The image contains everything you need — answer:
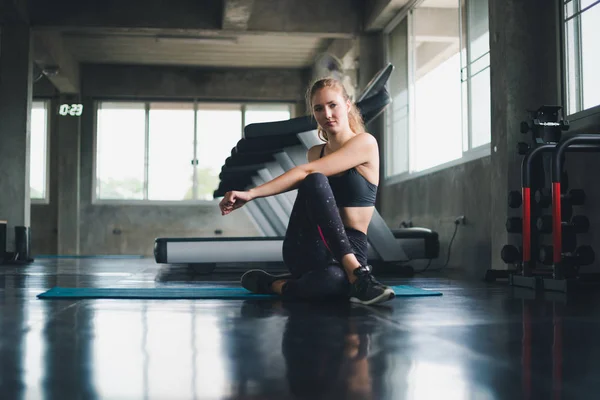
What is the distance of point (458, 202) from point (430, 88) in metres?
1.63

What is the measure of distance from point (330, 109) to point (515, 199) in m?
1.70

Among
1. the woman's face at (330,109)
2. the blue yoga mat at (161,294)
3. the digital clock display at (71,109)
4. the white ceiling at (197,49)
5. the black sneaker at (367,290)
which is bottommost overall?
the blue yoga mat at (161,294)

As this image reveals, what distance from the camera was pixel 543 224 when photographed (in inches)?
142

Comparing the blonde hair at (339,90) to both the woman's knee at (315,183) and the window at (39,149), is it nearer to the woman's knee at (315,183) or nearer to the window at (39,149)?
the woman's knee at (315,183)

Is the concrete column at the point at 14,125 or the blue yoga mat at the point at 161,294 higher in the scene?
the concrete column at the point at 14,125

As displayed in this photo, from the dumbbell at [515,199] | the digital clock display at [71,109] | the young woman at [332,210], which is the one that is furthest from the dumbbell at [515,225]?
the digital clock display at [71,109]

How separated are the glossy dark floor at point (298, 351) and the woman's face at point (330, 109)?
2.46 feet

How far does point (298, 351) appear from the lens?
1527mm

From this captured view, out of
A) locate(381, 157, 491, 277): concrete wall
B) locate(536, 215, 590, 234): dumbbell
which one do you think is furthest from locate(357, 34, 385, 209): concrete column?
locate(536, 215, 590, 234): dumbbell

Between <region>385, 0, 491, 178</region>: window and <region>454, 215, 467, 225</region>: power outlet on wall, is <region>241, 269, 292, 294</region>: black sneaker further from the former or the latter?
<region>454, 215, 467, 225</region>: power outlet on wall

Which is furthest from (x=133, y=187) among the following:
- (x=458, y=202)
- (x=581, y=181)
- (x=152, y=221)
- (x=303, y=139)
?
(x=581, y=181)

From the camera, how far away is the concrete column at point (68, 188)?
37.4ft

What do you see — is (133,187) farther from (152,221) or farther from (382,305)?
(382,305)

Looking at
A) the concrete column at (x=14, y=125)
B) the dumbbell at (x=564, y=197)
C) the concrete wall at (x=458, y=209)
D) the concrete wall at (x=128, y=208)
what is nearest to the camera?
the dumbbell at (x=564, y=197)
